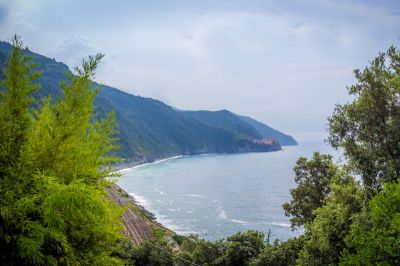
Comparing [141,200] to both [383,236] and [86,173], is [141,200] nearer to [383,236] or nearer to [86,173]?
[383,236]

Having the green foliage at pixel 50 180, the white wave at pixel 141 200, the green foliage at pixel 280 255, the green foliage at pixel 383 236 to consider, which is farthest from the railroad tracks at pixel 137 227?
the green foliage at pixel 50 180

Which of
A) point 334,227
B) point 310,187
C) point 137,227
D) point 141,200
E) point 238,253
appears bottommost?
point 141,200

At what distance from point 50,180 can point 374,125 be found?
15.5 meters

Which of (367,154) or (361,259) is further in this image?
(367,154)

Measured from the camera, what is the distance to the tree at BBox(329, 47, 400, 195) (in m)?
17.1

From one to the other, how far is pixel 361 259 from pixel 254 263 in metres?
15.1

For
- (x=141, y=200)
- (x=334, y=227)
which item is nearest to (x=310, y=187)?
(x=334, y=227)

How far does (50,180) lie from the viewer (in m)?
7.85

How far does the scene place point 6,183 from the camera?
800 cm

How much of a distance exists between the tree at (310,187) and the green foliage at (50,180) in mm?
25984

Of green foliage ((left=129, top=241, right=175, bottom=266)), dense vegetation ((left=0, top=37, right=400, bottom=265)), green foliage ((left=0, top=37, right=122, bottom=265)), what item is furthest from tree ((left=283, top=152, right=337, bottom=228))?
green foliage ((left=0, top=37, right=122, bottom=265))

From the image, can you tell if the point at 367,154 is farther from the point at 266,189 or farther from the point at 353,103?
the point at 266,189

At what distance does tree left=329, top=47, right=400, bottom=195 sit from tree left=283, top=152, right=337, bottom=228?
592 inches

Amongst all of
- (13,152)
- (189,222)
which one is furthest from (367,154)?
(189,222)
